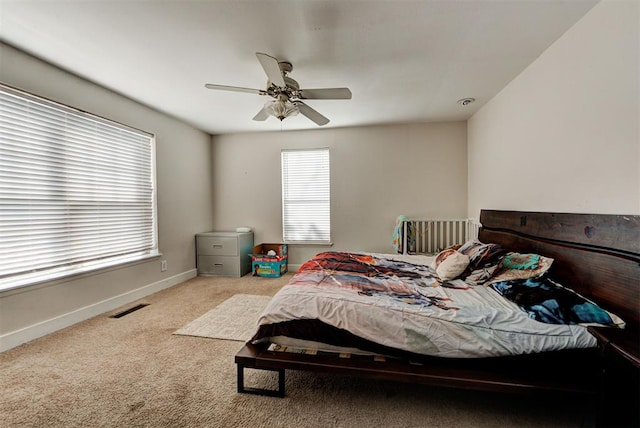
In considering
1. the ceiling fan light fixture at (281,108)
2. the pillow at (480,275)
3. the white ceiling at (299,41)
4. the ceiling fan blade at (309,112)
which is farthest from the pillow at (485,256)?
the ceiling fan light fixture at (281,108)

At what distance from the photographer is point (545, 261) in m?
1.73

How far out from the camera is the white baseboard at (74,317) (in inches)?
79.5

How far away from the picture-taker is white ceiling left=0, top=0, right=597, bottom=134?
164cm

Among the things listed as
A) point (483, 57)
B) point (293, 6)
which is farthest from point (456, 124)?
point (293, 6)

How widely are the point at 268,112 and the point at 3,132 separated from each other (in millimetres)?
2046

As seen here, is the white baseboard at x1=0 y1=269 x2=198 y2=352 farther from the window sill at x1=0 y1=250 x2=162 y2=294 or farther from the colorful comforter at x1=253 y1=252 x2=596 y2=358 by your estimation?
the colorful comforter at x1=253 y1=252 x2=596 y2=358

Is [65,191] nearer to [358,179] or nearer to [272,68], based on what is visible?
[272,68]

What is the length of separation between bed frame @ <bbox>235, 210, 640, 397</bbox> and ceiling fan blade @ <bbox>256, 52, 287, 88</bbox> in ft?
6.00

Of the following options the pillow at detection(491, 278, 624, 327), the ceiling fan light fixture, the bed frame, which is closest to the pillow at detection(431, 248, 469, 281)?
the pillow at detection(491, 278, 624, 327)

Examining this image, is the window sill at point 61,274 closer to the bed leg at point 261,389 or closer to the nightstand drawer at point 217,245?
the nightstand drawer at point 217,245

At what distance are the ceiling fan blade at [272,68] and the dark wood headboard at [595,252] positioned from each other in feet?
7.25

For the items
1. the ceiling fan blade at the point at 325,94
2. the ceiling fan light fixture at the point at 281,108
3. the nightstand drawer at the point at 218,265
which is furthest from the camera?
the nightstand drawer at the point at 218,265

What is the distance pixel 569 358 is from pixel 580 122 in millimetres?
1506

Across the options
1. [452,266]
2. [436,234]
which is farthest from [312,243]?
[452,266]
